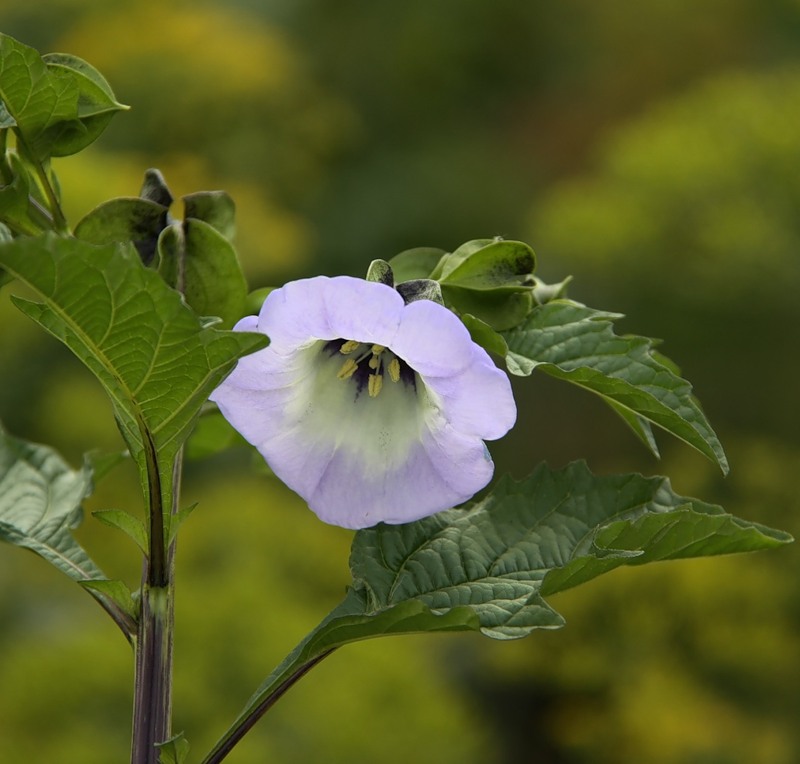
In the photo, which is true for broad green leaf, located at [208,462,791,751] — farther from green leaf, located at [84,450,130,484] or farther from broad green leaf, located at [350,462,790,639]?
green leaf, located at [84,450,130,484]

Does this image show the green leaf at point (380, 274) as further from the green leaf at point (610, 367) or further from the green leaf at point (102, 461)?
the green leaf at point (102, 461)

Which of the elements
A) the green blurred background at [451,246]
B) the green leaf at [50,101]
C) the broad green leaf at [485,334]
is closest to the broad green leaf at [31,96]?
the green leaf at [50,101]

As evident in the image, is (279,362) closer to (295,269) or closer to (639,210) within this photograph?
(639,210)

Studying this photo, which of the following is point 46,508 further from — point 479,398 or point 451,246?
point 451,246

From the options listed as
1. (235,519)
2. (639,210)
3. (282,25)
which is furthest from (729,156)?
(282,25)

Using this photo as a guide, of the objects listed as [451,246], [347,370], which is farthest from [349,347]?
[451,246]

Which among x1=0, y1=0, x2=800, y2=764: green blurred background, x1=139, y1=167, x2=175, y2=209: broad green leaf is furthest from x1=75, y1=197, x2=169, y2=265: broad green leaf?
x1=0, y1=0, x2=800, y2=764: green blurred background

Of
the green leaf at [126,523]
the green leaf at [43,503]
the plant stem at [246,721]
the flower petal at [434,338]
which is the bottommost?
the plant stem at [246,721]
